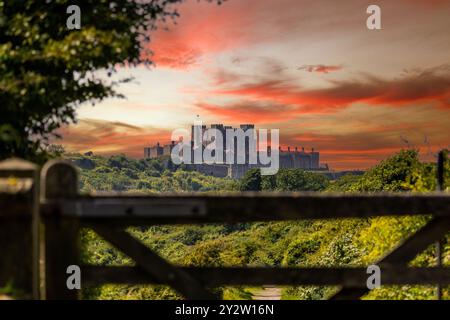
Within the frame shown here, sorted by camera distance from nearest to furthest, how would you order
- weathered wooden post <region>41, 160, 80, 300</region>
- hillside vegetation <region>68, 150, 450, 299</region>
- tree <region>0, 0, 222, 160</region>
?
weathered wooden post <region>41, 160, 80, 300</region>, tree <region>0, 0, 222, 160</region>, hillside vegetation <region>68, 150, 450, 299</region>

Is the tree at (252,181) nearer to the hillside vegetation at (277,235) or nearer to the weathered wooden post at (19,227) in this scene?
the hillside vegetation at (277,235)

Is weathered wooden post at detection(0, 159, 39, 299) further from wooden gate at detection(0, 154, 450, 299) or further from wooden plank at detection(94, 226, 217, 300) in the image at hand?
wooden plank at detection(94, 226, 217, 300)

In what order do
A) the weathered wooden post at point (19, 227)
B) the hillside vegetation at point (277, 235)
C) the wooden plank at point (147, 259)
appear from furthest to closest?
the hillside vegetation at point (277, 235)
the wooden plank at point (147, 259)
the weathered wooden post at point (19, 227)

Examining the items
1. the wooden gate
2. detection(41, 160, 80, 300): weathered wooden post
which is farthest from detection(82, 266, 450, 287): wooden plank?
detection(41, 160, 80, 300): weathered wooden post

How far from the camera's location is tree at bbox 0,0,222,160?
832 centimetres

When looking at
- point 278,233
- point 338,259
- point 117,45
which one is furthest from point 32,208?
point 278,233

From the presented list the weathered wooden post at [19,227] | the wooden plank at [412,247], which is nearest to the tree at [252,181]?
the wooden plank at [412,247]

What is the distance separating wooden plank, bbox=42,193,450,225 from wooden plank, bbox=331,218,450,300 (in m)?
0.19

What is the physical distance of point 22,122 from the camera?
8.78 meters

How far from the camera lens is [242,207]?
5172mm

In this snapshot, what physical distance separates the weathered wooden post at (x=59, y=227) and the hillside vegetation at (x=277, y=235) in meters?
2.54

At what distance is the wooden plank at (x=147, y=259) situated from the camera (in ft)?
17.3

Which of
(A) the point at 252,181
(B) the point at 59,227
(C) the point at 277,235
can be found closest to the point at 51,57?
(B) the point at 59,227
